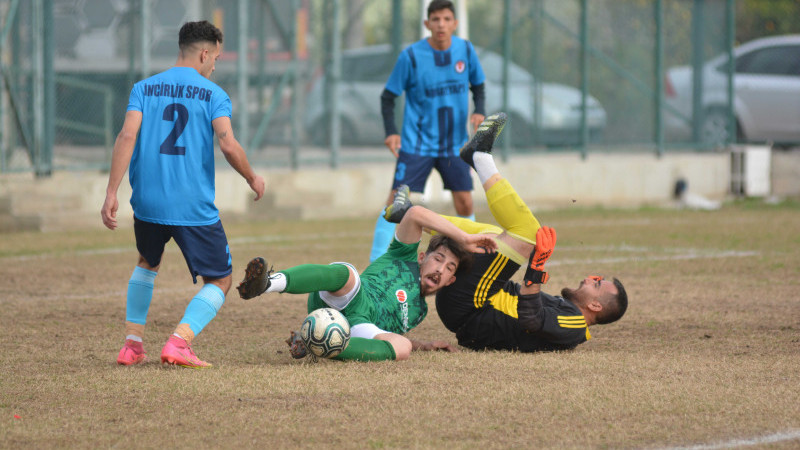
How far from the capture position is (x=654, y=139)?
768 inches

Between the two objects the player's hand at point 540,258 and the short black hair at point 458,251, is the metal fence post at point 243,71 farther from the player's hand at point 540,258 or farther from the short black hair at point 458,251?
the player's hand at point 540,258

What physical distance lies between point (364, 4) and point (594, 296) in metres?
11.3

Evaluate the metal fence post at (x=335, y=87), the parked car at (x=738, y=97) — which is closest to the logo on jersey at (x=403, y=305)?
the metal fence post at (x=335, y=87)

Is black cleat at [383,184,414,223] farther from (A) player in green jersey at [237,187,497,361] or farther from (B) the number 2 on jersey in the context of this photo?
(B) the number 2 on jersey

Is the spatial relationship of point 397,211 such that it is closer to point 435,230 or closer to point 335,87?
point 435,230

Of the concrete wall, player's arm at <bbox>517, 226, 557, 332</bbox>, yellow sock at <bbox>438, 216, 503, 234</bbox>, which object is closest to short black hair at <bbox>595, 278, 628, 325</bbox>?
player's arm at <bbox>517, 226, 557, 332</bbox>

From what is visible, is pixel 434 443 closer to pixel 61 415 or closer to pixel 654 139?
pixel 61 415

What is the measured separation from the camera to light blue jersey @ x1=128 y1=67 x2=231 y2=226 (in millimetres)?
5645

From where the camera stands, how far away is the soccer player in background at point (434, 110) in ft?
31.4

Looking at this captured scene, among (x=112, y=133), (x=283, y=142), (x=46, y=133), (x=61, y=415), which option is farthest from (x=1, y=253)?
(x=61, y=415)

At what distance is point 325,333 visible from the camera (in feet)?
18.2

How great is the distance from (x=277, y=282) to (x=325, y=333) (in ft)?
1.18

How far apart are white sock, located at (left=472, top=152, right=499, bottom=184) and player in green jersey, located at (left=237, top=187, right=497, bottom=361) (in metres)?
0.46

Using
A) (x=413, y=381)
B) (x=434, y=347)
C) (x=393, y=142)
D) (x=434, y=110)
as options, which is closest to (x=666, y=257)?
(x=434, y=110)
